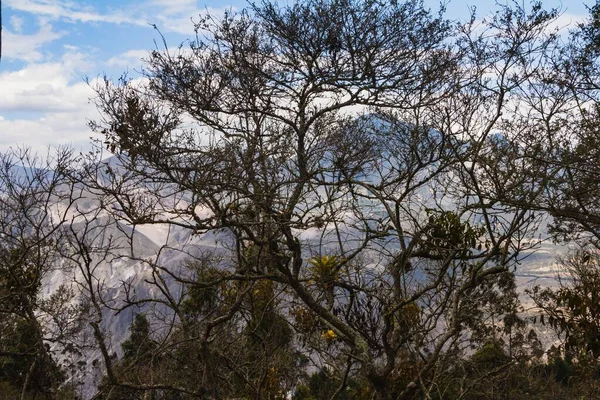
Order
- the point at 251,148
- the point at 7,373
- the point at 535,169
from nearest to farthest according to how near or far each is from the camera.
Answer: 1. the point at 251,148
2. the point at 535,169
3. the point at 7,373

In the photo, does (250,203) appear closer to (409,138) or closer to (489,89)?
(409,138)

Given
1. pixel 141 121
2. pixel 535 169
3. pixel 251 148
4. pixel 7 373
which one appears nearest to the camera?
pixel 141 121

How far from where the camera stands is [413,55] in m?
6.93

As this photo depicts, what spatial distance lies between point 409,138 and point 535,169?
1.76 m

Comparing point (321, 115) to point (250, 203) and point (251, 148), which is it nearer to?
point (251, 148)

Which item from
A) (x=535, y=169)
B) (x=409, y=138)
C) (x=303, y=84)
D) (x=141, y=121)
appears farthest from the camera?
(x=409, y=138)

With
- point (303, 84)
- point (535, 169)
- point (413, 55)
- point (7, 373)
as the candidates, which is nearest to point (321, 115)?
point (303, 84)

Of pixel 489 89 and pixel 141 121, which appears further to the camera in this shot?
pixel 489 89

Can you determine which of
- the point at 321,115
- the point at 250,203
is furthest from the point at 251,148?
the point at 321,115

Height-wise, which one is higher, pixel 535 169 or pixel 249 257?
pixel 535 169

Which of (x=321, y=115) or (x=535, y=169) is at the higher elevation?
(x=321, y=115)

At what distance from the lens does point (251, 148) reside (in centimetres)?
572

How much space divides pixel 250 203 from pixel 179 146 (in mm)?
1065

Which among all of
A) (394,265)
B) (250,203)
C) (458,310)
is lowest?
(458,310)
